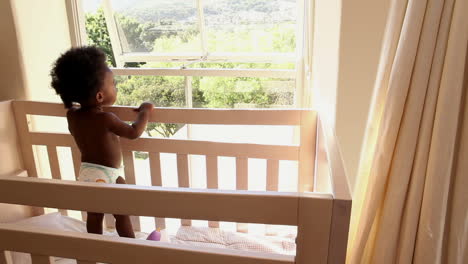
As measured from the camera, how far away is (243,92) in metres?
2.23

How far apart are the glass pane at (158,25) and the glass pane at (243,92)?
0.27m

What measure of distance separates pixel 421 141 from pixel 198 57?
178 centimetres

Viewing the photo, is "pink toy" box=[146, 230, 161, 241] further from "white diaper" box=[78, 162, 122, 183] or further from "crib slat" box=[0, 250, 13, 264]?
"crib slat" box=[0, 250, 13, 264]

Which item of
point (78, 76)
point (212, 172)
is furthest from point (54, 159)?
point (212, 172)

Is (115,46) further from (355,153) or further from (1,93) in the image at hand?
(355,153)

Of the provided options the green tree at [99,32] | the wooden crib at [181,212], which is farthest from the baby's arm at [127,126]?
the green tree at [99,32]

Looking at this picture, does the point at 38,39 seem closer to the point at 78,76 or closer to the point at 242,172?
the point at 78,76

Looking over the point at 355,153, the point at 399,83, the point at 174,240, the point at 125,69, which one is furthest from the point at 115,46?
the point at 399,83

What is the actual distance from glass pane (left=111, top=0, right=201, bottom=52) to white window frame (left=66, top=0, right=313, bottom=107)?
0.13 feet

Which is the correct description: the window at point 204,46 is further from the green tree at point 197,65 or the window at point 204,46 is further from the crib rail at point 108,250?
the crib rail at point 108,250

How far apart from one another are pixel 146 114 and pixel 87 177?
33 cm

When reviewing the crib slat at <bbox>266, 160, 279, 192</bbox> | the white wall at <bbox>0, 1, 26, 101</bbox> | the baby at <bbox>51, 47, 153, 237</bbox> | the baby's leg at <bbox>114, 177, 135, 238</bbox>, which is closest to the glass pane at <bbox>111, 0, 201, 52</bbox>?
the white wall at <bbox>0, 1, 26, 101</bbox>

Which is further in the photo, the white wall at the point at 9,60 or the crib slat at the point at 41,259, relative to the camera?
the white wall at the point at 9,60

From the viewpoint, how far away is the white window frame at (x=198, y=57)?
1979 millimetres
